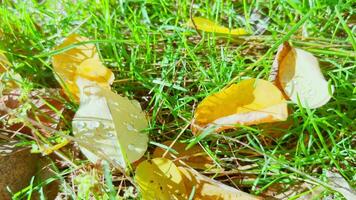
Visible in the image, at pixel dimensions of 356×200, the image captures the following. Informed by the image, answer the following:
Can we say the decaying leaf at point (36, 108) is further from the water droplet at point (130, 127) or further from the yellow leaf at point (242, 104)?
the yellow leaf at point (242, 104)

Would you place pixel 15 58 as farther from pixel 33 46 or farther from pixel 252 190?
pixel 252 190

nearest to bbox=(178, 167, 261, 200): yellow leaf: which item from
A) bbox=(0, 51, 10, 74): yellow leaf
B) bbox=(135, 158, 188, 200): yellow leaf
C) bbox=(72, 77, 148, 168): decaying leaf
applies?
bbox=(135, 158, 188, 200): yellow leaf

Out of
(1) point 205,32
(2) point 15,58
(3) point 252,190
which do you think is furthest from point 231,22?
(2) point 15,58

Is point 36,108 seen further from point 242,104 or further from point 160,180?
point 242,104

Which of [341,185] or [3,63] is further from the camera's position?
[3,63]

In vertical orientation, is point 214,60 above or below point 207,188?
above

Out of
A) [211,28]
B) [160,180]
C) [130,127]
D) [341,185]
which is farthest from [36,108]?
[341,185]

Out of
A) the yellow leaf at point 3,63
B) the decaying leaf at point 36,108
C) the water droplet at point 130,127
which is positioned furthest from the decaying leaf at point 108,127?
the yellow leaf at point 3,63
